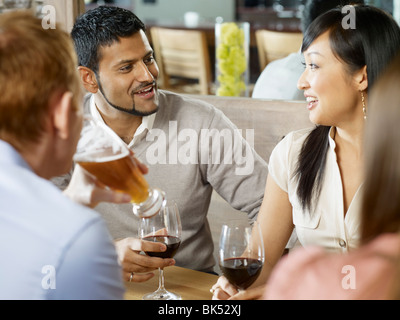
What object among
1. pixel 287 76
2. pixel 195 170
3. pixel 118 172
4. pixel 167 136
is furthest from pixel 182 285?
pixel 287 76

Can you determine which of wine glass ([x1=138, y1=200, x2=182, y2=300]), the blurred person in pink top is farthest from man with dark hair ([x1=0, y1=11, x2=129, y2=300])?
wine glass ([x1=138, y1=200, x2=182, y2=300])

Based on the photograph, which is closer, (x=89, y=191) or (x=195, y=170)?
(x=89, y=191)

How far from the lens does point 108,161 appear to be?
1.14 meters

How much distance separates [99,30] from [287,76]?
38.6 inches

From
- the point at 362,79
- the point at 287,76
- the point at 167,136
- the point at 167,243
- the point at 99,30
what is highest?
the point at 99,30

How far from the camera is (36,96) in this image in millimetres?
900

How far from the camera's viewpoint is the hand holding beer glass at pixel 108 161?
3.76 ft

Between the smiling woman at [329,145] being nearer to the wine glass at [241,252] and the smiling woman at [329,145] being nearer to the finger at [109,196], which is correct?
the wine glass at [241,252]

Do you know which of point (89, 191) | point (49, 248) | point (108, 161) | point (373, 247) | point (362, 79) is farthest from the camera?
point (362, 79)

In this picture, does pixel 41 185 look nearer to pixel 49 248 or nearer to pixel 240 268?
pixel 49 248

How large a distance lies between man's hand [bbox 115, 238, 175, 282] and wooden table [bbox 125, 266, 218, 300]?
2 cm

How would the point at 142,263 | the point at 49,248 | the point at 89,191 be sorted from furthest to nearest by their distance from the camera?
the point at 142,263 < the point at 89,191 < the point at 49,248

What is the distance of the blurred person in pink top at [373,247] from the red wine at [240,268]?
1.45 feet
